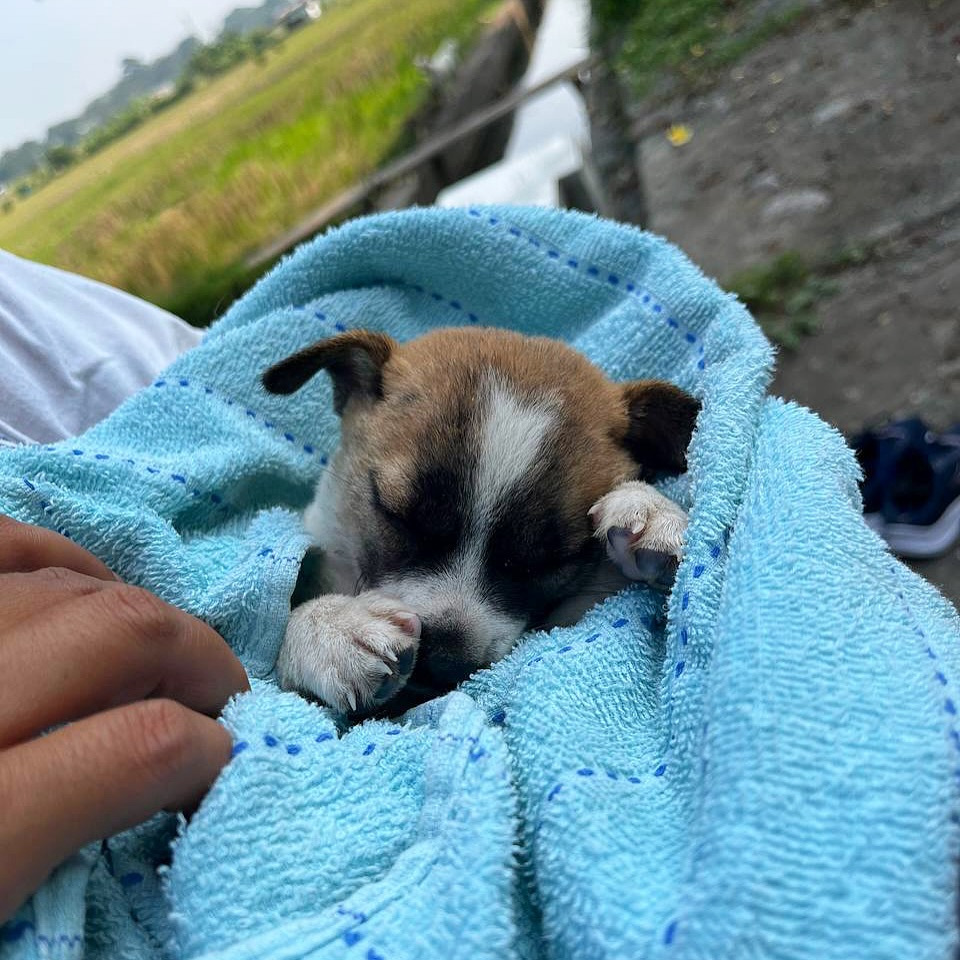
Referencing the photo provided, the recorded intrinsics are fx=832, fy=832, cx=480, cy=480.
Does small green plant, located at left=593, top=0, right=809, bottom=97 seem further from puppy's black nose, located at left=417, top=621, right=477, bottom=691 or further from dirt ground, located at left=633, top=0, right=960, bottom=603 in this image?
puppy's black nose, located at left=417, top=621, right=477, bottom=691

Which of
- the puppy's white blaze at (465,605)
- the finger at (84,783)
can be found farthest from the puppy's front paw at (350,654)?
the finger at (84,783)

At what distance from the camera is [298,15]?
7.98 m

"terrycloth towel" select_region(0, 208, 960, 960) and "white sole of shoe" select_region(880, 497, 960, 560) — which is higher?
"terrycloth towel" select_region(0, 208, 960, 960)

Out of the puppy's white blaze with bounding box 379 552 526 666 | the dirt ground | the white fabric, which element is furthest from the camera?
the dirt ground

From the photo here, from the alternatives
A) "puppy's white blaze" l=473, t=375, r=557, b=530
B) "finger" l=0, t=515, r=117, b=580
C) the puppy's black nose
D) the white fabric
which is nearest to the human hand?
"finger" l=0, t=515, r=117, b=580

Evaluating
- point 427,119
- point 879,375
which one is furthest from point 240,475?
point 427,119

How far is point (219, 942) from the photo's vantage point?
1202mm

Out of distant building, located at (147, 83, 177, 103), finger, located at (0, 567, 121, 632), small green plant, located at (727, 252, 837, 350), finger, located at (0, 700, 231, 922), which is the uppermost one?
distant building, located at (147, 83, 177, 103)

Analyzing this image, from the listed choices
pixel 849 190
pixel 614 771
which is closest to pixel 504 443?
pixel 614 771

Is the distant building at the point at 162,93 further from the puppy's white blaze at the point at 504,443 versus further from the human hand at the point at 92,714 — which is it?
the human hand at the point at 92,714

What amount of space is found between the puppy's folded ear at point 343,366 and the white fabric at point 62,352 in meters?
0.75

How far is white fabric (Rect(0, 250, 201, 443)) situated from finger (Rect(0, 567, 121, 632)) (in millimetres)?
1196

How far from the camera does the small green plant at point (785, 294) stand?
495 cm

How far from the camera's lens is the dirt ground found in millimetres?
4504
